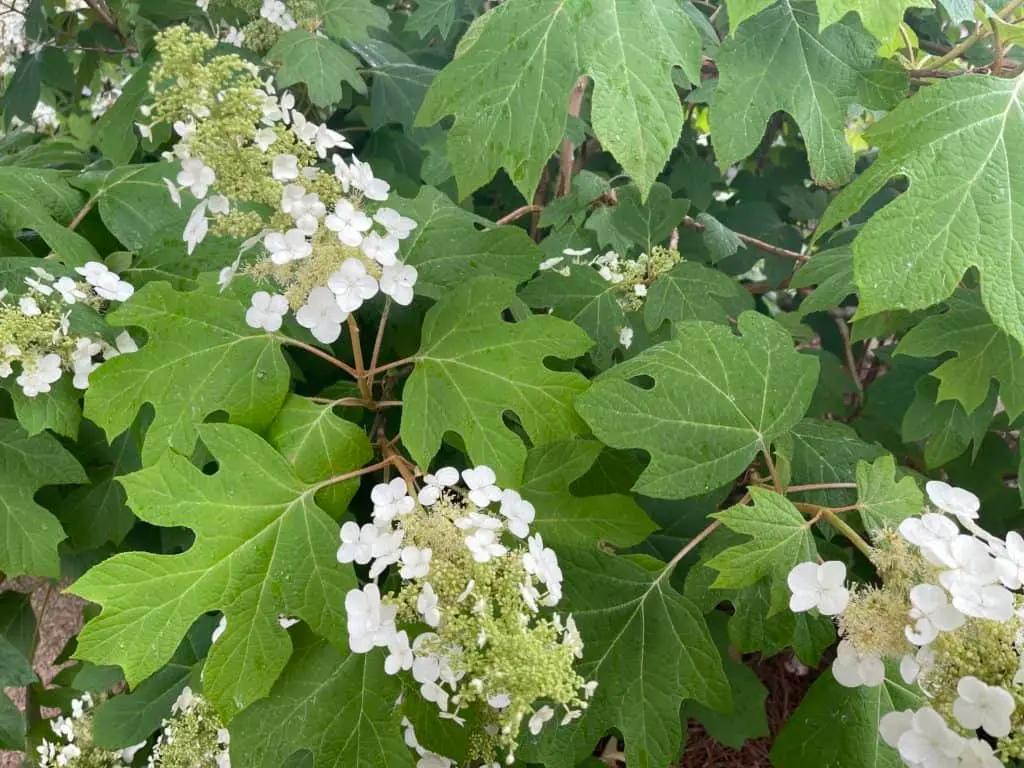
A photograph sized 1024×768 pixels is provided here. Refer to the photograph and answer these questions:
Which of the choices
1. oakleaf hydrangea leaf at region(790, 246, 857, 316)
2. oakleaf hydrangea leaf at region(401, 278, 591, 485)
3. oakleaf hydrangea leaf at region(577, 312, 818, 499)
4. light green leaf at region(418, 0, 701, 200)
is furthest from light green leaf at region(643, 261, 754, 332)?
light green leaf at region(418, 0, 701, 200)

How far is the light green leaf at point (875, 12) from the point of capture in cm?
93

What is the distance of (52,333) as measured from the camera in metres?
1.11

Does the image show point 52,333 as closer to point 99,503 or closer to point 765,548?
point 99,503

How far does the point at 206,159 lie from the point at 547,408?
558 millimetres

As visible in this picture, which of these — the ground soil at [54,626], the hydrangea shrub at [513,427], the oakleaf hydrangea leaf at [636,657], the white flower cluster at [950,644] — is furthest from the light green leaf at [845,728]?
the ground soil at [54,626]

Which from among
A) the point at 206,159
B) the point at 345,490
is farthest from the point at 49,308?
the point at 345,490

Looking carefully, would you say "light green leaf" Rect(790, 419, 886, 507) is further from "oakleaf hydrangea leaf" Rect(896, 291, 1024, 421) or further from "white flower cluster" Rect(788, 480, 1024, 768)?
"white flower cluster" Rect(788, 480, 1024, 768)

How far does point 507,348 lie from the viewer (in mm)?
1104

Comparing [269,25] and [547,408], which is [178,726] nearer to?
[547,408]

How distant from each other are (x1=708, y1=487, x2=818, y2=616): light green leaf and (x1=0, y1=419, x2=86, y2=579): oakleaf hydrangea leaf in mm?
1058

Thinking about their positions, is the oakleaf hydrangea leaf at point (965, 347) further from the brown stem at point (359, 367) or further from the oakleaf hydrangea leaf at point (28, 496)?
the oakleaf hydrangea leaf at point (28, 496)

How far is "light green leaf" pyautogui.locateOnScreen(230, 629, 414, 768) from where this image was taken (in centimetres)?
96

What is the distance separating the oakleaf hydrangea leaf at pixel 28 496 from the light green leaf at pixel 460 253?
68 cm

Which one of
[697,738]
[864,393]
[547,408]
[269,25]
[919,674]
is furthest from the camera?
[864,393]
